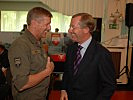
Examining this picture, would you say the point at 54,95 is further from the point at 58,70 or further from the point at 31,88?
the point at 31,88

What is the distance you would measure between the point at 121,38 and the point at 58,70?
156 cm

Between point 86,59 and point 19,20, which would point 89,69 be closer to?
point 86,59

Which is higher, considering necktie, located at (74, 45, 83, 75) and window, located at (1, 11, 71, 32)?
window, located at (1, 11, 71, 32)

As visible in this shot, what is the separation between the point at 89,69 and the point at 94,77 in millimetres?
77

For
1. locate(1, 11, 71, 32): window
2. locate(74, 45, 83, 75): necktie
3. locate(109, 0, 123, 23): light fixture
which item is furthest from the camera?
locate(1, 11, 71, 32): window

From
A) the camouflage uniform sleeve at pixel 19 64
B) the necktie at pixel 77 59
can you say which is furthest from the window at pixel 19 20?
the camouflage uniform sleeve at pixel 19 64

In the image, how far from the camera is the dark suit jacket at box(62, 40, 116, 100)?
5.30 ft

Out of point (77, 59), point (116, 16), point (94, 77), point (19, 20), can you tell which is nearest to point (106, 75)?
point (94, 77)

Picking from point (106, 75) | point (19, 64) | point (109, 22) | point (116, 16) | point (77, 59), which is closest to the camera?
point (19, 64)

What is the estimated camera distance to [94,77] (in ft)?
5.44

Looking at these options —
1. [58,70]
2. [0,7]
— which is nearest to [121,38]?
[58,70]

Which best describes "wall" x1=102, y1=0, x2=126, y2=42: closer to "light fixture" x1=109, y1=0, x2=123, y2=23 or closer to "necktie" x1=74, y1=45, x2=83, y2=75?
"light fixture" x1=109, y1=0, x2=123, y2=23

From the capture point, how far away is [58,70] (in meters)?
4.43

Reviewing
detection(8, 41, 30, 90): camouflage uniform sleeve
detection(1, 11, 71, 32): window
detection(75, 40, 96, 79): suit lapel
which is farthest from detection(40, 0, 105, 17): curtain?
detection(1, 11, 71, 32): window
